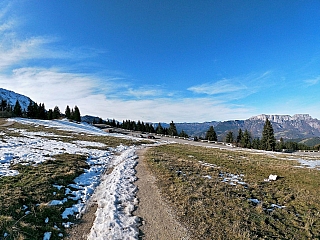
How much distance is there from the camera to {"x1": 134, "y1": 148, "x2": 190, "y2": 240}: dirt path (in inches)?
280

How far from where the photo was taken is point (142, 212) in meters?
8.73

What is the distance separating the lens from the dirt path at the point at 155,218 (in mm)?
7102

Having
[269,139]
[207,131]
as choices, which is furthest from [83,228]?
[207,131]

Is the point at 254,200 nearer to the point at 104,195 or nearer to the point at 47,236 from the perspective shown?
the point at 104,195

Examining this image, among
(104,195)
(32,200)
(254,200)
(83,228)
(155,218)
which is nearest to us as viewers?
(83,228)

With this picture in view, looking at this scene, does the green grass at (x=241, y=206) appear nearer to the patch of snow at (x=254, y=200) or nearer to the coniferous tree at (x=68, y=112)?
the patch of snow at (x=254, y=200)

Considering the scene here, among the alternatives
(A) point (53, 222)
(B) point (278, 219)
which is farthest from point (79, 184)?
(B) point (278, 219)

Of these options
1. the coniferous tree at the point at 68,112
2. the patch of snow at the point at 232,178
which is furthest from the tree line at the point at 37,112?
the patch of snow at the point at 232,178

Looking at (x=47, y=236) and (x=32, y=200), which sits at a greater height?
(x=32, y=200)

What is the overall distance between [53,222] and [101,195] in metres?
3.32

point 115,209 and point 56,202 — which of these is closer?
point 115,209

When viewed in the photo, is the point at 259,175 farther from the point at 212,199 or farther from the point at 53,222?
the point at 53,222

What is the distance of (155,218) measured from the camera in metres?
8.23

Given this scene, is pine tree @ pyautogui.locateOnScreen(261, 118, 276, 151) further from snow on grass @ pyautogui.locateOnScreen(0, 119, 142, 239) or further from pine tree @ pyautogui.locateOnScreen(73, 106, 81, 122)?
pine tree @ pyautogui.locateOnScreen(73, 106, 81, 122)
